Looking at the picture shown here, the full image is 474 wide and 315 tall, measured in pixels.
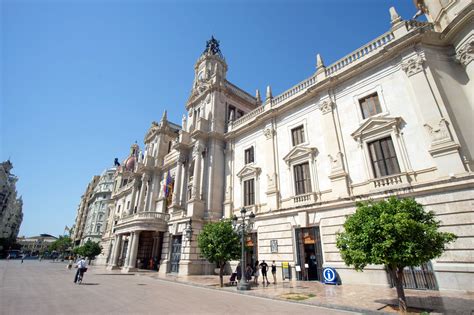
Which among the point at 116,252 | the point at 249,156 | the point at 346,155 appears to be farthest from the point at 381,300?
the point at 116,252

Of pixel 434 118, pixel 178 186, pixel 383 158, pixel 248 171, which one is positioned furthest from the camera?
pixel 178 186

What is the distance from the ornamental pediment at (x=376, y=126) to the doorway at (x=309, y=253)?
7107 mm

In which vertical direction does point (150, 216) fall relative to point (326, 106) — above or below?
below

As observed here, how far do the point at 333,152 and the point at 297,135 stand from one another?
4374mm

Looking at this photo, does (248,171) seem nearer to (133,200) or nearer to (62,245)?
(133,200)

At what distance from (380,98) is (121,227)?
102 ft

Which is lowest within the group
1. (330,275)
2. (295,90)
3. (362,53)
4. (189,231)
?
(330,275)

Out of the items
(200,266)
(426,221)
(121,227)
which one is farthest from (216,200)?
(426,221)

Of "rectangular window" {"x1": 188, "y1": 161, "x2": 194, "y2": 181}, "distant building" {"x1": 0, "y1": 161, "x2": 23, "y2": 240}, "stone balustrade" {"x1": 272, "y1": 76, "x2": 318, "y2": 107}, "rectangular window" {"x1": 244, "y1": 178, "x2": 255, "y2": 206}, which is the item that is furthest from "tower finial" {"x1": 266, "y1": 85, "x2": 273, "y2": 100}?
"distant building" {"x1": 0, "y1": 161, "x2": 23, "y2": 240}

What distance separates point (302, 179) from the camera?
61.4 ft

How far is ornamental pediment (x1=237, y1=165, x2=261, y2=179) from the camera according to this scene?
2236 centimetres

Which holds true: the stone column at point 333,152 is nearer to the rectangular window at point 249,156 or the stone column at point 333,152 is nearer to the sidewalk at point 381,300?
the sidewalk at point 381,300

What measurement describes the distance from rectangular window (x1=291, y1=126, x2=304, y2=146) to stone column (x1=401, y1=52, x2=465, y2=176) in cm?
820

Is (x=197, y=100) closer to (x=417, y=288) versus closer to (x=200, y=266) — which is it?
(x=200, y=266)
